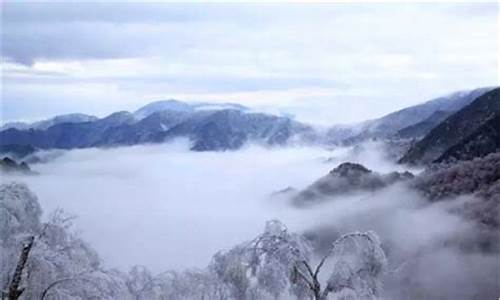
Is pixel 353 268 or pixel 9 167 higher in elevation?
pixel 353 268

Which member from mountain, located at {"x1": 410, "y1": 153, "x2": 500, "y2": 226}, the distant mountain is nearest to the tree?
mountain, located at {"x1": 410, "y1": 153, "x2": 500, "y2": 226}

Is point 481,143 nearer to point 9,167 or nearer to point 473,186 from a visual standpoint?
point 473,186

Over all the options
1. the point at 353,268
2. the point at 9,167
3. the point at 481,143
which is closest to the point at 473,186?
the point at 481,143

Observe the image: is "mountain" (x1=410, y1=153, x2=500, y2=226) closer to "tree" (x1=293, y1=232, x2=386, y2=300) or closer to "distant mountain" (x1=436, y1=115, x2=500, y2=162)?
"distant mountain" (x1=436, y1=115, x2=500, y2=162)

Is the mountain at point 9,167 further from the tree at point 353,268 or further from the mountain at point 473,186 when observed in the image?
the mountain at point 473,186

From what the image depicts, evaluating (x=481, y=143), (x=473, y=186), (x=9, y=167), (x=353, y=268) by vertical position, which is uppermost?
(x=353, y=268)

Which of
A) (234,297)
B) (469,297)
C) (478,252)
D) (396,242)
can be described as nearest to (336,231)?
(396,242)

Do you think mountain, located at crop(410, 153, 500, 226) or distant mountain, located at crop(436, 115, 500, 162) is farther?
distant mountain, located at crop(436, 115, 500, 162)

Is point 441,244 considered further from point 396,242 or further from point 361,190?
point 361,190

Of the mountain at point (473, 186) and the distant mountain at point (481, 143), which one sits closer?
the mountain at point (473, 186)

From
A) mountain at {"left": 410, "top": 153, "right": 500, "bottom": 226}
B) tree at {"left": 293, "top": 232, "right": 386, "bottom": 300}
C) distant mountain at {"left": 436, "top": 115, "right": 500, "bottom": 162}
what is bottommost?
mountain at {"left": 410, "top": 153, "right": 500, "bottom": 226}

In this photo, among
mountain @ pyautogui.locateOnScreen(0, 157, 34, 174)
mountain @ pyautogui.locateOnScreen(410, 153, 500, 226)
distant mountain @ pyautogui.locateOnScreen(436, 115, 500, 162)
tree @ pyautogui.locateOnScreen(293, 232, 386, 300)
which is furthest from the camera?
distant mountain @ pyautogui.locateOnScreen(436, 115, 500, 162)

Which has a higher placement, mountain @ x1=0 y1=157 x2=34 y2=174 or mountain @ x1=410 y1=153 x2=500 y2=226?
mountain @ x1=0 y1=157 x2=34 y2=174

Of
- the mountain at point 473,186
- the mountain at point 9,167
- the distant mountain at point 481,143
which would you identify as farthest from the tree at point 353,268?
the distant mountain at point 481,143
